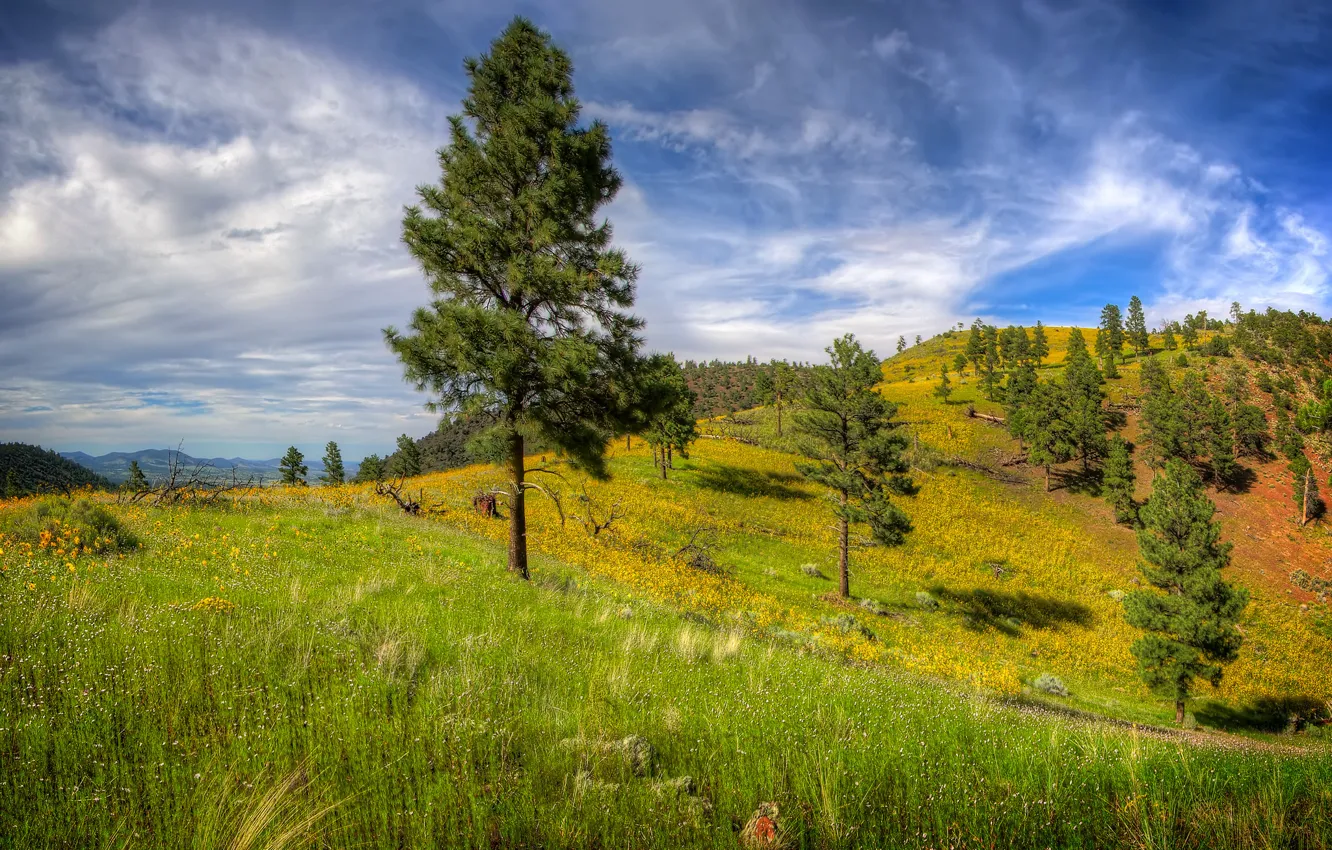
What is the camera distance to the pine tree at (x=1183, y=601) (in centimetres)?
2505

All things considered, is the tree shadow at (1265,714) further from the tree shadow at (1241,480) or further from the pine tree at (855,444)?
the tree shadow at (1241,480)

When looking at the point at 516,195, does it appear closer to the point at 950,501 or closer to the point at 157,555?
the point at 157,555

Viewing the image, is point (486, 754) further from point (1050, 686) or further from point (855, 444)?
point (855, 444)

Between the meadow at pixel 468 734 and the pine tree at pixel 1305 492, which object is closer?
the meadow at pixel 468 734

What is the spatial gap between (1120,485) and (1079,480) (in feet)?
21.3

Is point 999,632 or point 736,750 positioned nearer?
point 736,750

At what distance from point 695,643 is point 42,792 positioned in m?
6.85

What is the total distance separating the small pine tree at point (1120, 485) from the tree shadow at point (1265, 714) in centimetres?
2511

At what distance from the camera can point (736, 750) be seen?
4039 millimetres

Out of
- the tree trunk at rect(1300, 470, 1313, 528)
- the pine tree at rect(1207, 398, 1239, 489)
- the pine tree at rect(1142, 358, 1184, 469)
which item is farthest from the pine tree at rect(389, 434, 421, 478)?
the tree trunk at rect(1300, 470, 1313, 528)

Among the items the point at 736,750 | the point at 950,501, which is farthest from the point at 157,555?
the point at 950,501

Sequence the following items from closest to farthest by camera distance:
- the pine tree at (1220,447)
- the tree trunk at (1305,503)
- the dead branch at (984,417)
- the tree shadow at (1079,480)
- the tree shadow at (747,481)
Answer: the tree shadow at (747,481), the tree trunk at (1305,503), the tree shadow at (1079,480), the pine tree at (1220,447), the dead branch at (984,417)

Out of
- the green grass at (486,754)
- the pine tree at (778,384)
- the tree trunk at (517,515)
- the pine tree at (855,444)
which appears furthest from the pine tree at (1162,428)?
the tree trunk at (517,515)

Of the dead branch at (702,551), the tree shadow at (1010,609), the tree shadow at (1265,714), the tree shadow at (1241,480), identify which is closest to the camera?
the dead branch at (702,551)
